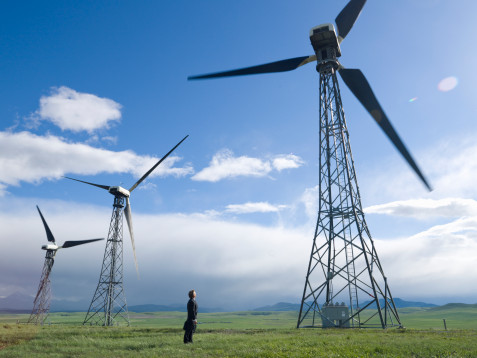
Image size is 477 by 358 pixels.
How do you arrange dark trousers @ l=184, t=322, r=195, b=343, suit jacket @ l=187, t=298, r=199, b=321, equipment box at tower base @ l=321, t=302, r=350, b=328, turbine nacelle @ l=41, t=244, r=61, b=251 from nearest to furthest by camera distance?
1. suit jacket @ l=187, t=298, r=199, b=321
2. dark trousers @ l=184, t=322, r=195, b=343
3. equipment box at tower base @ l=321, t=302, r=350, b=328
4. turbine nacelle @ l=41, t=244, r=61, b=251

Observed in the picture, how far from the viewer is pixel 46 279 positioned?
228 feet

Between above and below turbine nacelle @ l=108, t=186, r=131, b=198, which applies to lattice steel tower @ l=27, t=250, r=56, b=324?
below

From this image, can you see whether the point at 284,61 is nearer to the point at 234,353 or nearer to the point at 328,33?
the point at 328,33

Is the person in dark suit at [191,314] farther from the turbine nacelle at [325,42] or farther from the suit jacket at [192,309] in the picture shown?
the turbine nacelle at [325,42]

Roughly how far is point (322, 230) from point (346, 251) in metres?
2.93

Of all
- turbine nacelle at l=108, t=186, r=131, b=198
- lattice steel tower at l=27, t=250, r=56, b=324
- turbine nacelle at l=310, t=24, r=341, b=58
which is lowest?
lattice steel tower at l=27, t=250, r=56, b=324

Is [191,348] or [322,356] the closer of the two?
[322,356]

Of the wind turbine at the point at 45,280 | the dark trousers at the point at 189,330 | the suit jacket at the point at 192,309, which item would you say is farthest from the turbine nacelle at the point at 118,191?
the suit jacket at the point at 192,309

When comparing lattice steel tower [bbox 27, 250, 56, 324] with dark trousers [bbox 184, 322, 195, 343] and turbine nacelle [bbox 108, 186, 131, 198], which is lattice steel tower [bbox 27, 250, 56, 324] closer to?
turbine nacelle [bbox 108, 186, 131, 198]

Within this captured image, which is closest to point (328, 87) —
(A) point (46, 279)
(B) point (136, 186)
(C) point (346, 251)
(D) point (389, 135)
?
(D) point (389, 135)

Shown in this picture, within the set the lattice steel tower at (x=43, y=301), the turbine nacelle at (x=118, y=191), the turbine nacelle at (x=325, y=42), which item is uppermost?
the turbine nacelle at (x=325, y=42)

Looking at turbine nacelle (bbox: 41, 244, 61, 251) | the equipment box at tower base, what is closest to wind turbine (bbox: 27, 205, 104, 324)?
turbine nacelle (bbox: 41, 244, 61, 251)

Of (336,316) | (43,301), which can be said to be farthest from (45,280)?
(336,316)

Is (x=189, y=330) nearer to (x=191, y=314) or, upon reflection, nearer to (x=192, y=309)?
(x=191, y=314)
